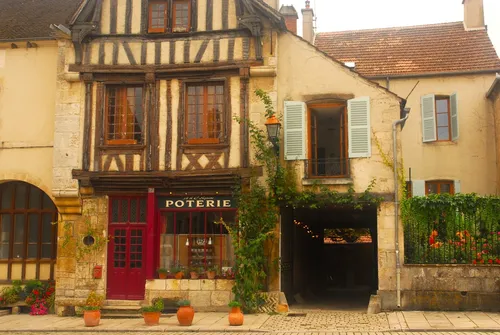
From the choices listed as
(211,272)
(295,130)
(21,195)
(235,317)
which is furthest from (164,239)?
(21,195)

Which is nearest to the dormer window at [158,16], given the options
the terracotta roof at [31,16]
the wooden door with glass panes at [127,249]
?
the terracotta roof at [31,16]

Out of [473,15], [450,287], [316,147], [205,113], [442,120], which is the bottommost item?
[450,287]

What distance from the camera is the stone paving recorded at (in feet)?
37.3

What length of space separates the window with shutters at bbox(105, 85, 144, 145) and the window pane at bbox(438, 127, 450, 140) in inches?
359

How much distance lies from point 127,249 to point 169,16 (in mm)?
5432

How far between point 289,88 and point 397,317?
5442mm

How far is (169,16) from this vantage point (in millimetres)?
14797

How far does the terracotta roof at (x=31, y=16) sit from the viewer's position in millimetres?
16469

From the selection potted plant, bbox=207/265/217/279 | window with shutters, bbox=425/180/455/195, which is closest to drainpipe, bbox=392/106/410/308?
potted plant, bbox=207/265/217/279

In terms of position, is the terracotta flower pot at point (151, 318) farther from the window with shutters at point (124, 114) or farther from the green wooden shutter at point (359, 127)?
the green wooden shutter at point (359, 127)

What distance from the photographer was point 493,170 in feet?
59.7

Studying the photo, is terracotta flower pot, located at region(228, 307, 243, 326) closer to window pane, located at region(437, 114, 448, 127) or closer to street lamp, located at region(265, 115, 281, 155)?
street lamp, located at region(265, 115, 281, 155)

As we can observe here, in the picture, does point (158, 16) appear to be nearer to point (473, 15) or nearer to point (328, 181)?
point (328, 181)

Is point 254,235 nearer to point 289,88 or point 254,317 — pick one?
point 254,317
